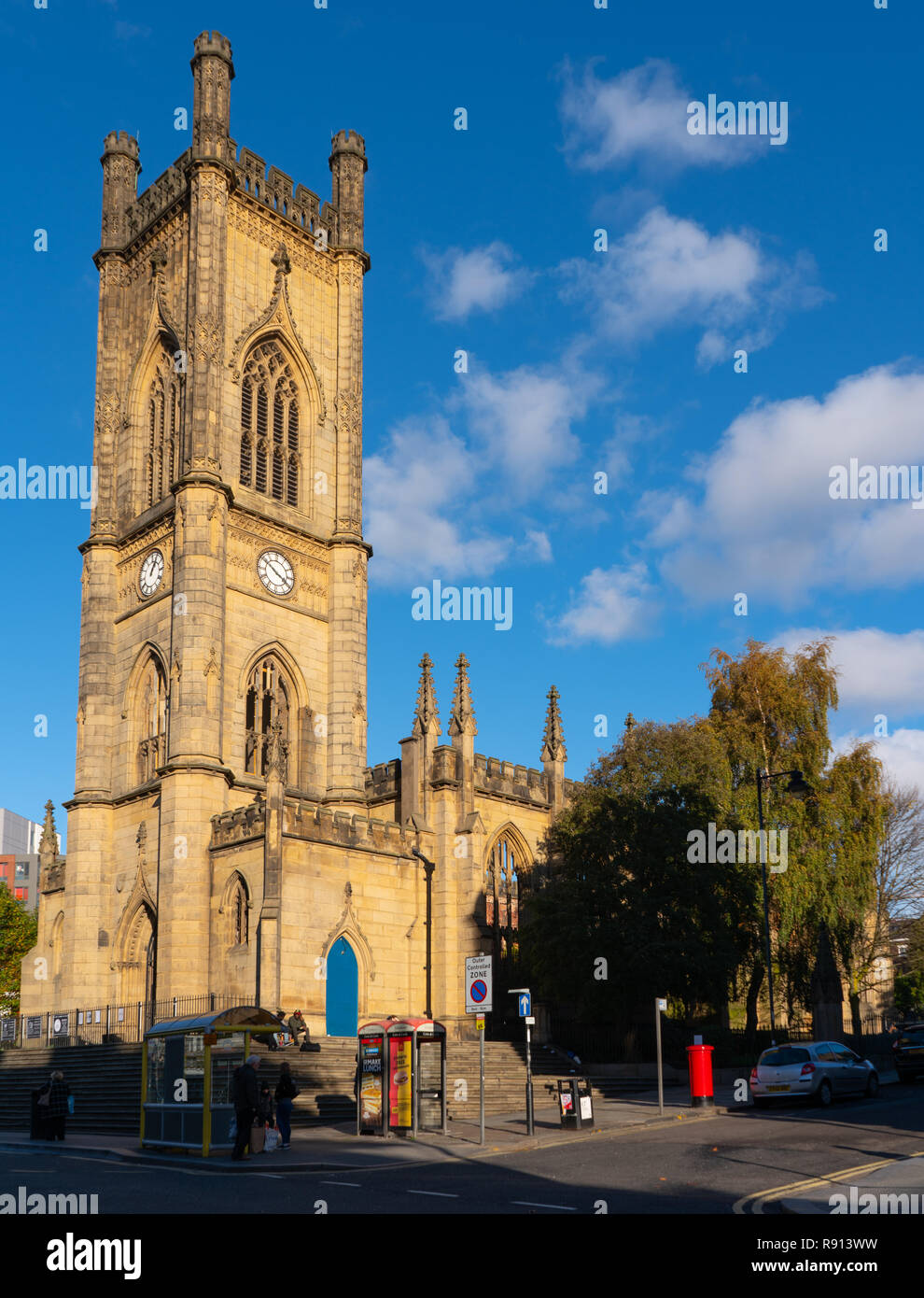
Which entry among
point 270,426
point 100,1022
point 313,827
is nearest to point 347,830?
point 313,827

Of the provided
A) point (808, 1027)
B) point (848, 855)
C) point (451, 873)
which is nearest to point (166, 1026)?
point (451, 873)

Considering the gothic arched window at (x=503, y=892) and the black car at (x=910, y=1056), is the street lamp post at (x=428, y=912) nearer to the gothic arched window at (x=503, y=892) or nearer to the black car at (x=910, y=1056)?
the gothic arched window at (x=503, y=892)

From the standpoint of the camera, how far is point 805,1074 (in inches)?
975

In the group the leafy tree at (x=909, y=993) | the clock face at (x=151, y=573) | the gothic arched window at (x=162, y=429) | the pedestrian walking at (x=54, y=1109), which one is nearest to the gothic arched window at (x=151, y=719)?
the clock face at (x=151, y=573)

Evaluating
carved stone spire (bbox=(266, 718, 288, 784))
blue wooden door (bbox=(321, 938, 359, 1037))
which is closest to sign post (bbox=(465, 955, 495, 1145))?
blue wooden door (bbox=(321, 938, 359, 1037))

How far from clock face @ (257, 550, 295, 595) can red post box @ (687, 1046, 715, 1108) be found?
2348 centimetres

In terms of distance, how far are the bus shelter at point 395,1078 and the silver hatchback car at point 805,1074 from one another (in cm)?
695

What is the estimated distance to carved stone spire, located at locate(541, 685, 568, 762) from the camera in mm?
47031

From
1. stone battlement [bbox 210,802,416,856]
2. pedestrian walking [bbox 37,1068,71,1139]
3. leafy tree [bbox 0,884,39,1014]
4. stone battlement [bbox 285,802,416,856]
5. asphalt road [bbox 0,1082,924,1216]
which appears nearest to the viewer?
asphalt road [bbox 0,1082,924,1216]

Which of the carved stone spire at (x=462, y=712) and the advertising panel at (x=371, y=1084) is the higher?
the carved stone spire at (x=462, y=712)

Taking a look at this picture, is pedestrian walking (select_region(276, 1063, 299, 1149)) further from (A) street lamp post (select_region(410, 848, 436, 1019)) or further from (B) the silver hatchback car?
(A) street lamp post (select_region(410, 848, 436, 1019))

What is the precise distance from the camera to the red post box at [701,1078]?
25.5 metres

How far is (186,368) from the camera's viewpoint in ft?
139

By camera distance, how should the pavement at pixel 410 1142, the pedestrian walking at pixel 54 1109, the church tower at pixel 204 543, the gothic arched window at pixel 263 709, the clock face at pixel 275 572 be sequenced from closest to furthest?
the pavement at pixel 410 1142
the pedestrian walking at pixel 54 1109
the church tower at pixel 204 543
the gothic arched window at pixel 263 709
the clock face at pixel 275 572
